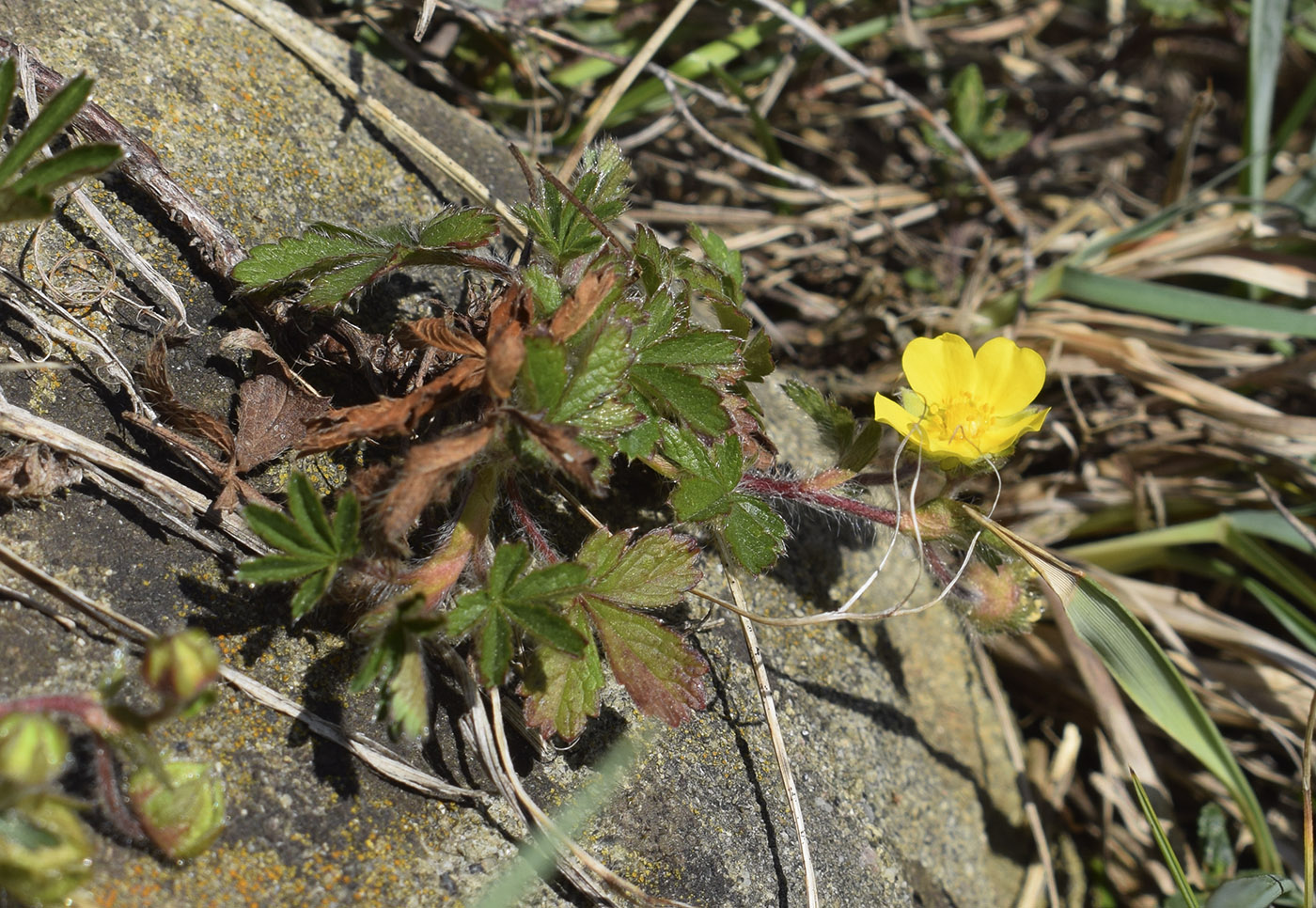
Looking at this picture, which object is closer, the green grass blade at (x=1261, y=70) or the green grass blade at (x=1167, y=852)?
the green grass blade at (x=1167, y=852)

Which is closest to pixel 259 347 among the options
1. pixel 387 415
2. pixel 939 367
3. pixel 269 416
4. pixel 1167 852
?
pixel 269 416

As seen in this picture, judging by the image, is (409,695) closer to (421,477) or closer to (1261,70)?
(421,477)

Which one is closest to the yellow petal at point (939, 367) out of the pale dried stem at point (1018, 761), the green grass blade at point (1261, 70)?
the pale dried stem at point (1018, 761)

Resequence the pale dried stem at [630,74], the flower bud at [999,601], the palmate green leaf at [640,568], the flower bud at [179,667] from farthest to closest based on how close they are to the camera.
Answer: the pale dried stem at [630,74] < the flower bud at [999,601] < the palmate green leaf at [640,568] < the flower bud at [179,667]

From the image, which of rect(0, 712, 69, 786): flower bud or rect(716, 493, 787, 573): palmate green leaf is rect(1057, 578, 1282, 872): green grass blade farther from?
rect(0, 712, 69, 786): flower bud

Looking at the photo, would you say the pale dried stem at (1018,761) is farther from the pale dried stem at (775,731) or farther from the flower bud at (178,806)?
the flower bud at (178,806)

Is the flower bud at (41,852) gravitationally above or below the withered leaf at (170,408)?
below

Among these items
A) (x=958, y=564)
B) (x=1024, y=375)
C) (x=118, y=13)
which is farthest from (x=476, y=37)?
(x=958, y=564)
